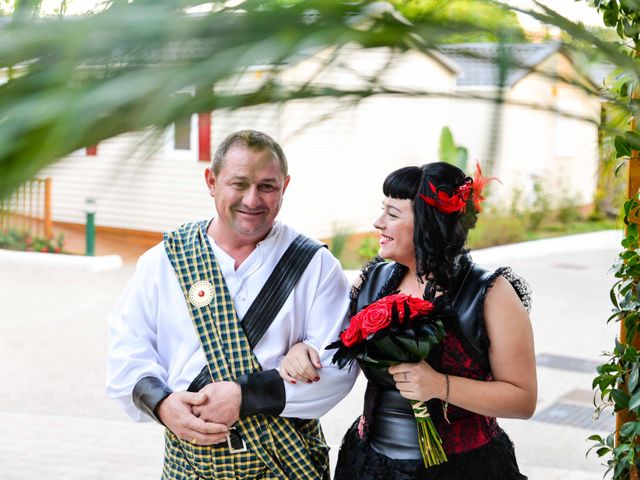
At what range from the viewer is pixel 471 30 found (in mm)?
502

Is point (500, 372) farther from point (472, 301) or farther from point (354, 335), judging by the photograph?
point (354, 335)

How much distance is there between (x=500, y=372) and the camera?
250 centimetres

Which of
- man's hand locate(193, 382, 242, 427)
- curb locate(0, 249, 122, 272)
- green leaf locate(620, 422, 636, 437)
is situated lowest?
curb locate(0, 249, 122, 272)

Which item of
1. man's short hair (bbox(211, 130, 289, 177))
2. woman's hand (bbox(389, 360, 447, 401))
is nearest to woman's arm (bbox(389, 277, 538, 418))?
woman's hand (bbox(389, 360, 447, 401))

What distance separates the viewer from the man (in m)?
2.57

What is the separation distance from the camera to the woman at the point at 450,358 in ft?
8.14

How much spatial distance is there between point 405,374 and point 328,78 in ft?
6.50

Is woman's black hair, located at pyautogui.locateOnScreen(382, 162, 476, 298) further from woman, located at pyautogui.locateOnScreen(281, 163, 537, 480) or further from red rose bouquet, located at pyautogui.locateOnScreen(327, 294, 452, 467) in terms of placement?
red rose bouquet, located at pyautogui.locateOnScreen(327, 294, 452, 467)

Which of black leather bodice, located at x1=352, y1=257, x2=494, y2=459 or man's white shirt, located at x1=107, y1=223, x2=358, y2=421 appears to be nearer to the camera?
black leather bodice, located at x1=352, y1=257, x2=494, y2=459

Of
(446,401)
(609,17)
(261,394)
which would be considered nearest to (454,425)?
(446,401)

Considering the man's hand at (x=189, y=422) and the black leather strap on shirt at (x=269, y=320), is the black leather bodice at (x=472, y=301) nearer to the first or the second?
the black leather strap on shirt at (x=269, y=320)

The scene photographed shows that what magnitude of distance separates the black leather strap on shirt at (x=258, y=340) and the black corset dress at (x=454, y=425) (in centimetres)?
27

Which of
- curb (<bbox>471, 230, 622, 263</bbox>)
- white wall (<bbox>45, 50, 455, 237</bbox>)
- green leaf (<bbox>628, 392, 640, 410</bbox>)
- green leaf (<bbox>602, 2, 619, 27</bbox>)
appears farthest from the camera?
curb (<bbox>471, 230, 622, 263</bbox>)

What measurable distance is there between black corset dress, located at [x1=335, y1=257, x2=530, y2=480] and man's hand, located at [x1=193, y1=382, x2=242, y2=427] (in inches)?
14.1
